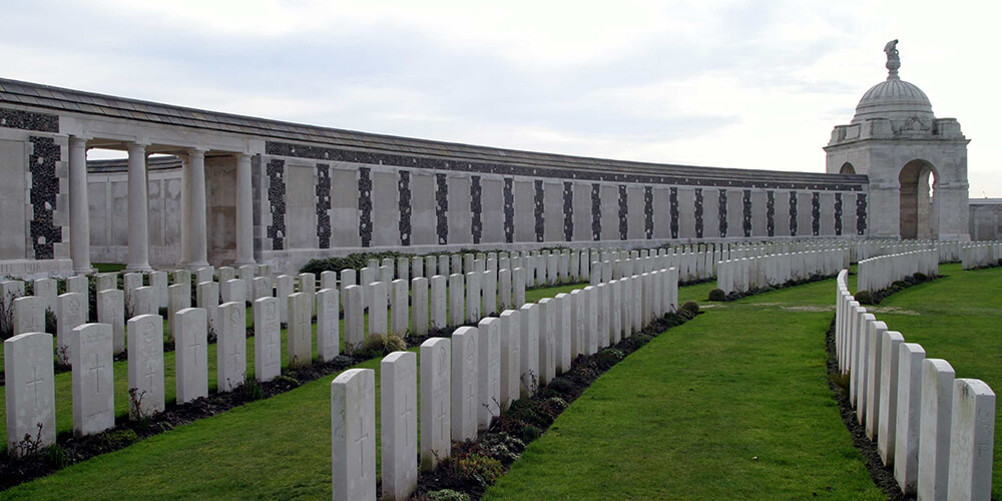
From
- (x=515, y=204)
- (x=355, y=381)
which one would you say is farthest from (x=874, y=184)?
(x=355, y=381)

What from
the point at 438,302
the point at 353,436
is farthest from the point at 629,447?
the point at 438,302

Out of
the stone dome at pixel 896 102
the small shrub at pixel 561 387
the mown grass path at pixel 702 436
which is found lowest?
the mown grass path at pixel 702 436

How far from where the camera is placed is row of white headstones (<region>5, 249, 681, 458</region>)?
6070mm

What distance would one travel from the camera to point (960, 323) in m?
12.5

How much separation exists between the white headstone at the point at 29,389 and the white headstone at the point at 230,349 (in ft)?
6.46

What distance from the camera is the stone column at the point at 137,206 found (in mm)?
18013

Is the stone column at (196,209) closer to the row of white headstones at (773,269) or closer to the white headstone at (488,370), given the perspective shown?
the row of white headstones at (773,269)

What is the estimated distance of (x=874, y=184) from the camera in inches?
1750

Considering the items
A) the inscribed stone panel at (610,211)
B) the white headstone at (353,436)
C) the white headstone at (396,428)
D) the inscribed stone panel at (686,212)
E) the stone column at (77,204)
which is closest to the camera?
the white headstone at (353,436)

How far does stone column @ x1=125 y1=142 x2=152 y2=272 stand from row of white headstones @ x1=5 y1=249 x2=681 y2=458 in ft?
25.1

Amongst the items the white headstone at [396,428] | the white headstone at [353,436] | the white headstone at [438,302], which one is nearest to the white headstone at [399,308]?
the white headstone at [438,302]

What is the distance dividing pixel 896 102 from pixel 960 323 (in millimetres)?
38358

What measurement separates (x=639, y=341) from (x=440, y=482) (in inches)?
243

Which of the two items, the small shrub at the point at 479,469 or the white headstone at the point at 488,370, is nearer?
the small shrub at the point at 479,469
